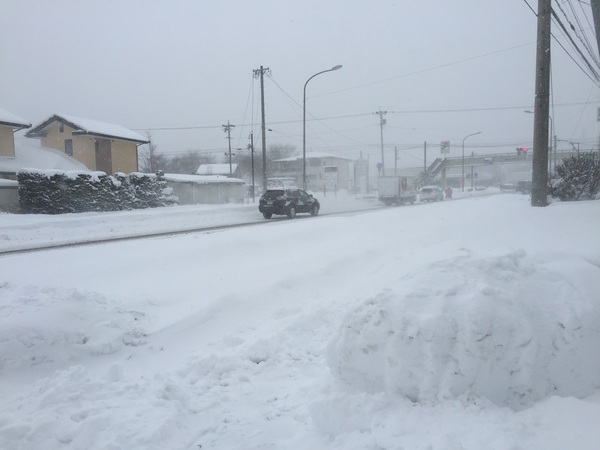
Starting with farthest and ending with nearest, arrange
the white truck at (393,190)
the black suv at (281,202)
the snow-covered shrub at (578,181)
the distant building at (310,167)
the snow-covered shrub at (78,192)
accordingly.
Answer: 1. the distant building at (310,167)
2. the white truck at (393,190)
3. the black suv at (281,202)
4. the snow-covered shrub at (78,192)
5. the snow-covered shrub at (578,181)

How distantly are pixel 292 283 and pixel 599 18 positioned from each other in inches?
294

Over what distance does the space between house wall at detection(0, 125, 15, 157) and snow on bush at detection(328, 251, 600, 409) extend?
28.2 metres

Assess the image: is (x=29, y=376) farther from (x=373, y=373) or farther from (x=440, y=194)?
(x=440, y=194)

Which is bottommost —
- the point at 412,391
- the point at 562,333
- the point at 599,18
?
the point at 412,391

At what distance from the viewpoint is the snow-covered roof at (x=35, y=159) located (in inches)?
1017

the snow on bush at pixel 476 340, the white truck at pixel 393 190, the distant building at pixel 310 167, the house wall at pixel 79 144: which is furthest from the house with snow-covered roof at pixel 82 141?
the distant building at pixel 310 167

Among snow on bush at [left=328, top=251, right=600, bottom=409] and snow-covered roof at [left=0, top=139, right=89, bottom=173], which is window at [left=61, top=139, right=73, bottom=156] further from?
snow on bush at [left=328, top=251, right=600, bottom=409]

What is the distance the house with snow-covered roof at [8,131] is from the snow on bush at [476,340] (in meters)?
27.5

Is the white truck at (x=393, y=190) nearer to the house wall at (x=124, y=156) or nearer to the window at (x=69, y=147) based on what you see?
the house wall at (x=124, y=156)

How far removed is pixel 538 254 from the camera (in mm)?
4629

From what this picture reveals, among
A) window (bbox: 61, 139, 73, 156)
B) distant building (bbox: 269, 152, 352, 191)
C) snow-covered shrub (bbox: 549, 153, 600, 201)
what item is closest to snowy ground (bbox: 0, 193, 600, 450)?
snow-covered shrub (bbox: 549, 153, 600, 201)

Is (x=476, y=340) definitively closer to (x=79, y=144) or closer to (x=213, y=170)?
(x=79, y=144)

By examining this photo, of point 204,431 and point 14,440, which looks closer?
point 14,440

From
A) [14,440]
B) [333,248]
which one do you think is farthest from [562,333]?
[333,248]
